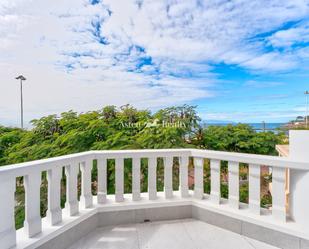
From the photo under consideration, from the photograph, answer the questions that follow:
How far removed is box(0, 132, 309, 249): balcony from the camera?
5.72 ft

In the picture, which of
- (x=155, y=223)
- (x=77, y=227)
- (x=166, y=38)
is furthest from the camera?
(x=166, y=38)

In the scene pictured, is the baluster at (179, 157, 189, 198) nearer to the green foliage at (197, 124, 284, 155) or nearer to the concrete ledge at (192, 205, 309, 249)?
the concrete ledge at (192, 205, 309, 249)

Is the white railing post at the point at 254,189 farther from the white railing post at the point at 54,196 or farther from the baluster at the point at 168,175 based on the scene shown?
the white railing post at the point at 54,196

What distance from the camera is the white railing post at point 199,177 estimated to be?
8.25 feet

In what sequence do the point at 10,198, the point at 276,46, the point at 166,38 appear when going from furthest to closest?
the point at 276,46 < the point at 166,38 < the point at 10,198

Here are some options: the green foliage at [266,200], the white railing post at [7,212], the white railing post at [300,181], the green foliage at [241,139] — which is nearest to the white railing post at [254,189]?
the white railing post at [300,181]

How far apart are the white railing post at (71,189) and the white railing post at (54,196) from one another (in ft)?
0.46

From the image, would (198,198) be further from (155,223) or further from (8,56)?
(8,56)

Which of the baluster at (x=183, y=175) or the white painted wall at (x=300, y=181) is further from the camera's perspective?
the baluster at (x=183, y=175)

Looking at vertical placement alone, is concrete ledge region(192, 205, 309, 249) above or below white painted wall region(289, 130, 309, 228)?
below

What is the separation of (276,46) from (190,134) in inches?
137

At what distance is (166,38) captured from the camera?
5191 mm

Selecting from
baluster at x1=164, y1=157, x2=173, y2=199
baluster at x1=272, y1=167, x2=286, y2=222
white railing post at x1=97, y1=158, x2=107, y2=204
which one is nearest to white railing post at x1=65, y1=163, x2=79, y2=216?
white railing post at x1=97, y1=158, x2=107, y2=204

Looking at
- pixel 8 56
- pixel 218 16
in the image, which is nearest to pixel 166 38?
pixel 218 16
